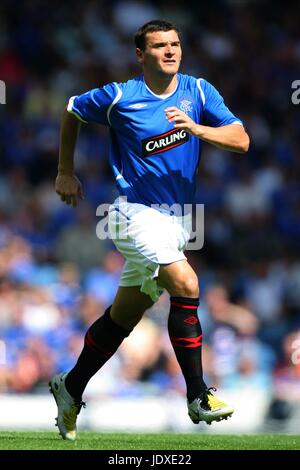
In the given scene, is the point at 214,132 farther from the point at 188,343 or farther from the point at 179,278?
the point at 188,343

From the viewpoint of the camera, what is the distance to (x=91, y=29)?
1666 centimetres

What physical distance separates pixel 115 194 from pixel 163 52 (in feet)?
12.3

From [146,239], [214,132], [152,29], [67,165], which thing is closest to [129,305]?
[146,239]

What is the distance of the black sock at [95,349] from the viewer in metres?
7.36

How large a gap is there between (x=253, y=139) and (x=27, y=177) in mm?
3164

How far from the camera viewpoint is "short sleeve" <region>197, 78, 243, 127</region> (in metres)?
7.14

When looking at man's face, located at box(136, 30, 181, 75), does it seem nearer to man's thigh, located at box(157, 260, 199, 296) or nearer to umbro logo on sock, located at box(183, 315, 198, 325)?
man's thigh, located at box(157, 260, 199, 296)

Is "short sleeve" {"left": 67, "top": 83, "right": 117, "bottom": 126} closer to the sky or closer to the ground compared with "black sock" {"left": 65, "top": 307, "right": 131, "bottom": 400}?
closer to the sky

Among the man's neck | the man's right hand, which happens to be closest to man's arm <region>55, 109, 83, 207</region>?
the man's right hand

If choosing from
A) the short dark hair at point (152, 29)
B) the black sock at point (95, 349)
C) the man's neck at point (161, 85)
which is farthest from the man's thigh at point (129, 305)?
the short dark hair at point (152, 29)

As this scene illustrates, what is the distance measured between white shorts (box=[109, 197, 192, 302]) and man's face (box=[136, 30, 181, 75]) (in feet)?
2.78

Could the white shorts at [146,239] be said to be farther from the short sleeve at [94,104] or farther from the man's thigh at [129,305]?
the short sleeve at [94,104]

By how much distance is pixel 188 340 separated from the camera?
6844mm

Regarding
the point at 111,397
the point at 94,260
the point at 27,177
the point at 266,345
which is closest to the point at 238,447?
the point at 111,397
